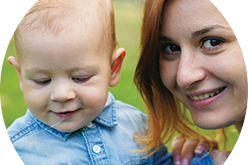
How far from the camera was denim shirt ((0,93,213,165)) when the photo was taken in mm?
2004

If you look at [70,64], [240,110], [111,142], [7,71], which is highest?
[70,64]

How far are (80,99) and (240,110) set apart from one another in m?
1.13

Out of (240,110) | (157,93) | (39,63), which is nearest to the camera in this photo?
(39,63)

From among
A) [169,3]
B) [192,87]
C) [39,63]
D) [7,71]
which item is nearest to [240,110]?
[192,87]

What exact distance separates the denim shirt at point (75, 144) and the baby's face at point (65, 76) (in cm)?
13

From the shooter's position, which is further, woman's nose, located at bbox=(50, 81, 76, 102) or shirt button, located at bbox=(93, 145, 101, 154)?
shirt button, located at bbox=(93, 145, 101, 154)

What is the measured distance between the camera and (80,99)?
1958 millimetres

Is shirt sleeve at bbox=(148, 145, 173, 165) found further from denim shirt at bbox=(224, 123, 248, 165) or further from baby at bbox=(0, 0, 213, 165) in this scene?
denim shirt at bbox=(224, 123, 248, 165)

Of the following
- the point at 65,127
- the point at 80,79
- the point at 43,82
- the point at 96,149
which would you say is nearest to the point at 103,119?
the point at 96,149

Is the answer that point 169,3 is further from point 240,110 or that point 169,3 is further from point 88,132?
point 88,132

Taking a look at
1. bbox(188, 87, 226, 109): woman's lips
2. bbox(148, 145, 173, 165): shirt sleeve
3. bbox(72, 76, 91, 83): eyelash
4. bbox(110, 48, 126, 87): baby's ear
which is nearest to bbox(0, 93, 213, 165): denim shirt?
bbox(148, 145, 173, 165): shirt sleeve

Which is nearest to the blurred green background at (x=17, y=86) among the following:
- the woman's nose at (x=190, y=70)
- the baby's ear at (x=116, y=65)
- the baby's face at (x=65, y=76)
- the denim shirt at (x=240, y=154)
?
the baby's ear at (x=116, y=65)

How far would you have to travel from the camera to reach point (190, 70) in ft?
6.75

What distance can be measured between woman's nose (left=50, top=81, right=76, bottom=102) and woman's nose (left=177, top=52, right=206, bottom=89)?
2.51 ft
